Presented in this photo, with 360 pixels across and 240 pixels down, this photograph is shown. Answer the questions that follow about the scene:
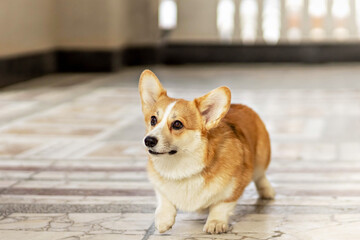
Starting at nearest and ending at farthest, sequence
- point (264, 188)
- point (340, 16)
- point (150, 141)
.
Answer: point (150, 141), point (264, 188), point (340, 16)

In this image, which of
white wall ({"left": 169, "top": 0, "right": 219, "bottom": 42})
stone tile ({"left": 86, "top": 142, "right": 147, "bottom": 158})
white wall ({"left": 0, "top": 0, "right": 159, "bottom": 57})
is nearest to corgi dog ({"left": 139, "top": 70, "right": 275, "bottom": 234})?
stone tile ({"left": 86, "top": 142, "right": 147, "bottom": 158})

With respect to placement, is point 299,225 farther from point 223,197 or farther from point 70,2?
point 70,2

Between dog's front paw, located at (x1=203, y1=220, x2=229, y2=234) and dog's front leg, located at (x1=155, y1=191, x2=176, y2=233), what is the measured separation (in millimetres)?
142

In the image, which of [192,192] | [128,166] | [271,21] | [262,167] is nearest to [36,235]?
[192,192]

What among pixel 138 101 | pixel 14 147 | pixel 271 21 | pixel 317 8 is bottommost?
pixel 138 101

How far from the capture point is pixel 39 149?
4531 mm

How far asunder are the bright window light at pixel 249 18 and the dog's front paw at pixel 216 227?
9596 mm

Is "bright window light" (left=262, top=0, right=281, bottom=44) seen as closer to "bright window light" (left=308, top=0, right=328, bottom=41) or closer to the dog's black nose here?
"bright window light" (left=308, top=0, right=328, bottom=41)

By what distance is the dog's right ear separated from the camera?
8.77 ft

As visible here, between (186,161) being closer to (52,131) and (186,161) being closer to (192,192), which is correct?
(192,192)

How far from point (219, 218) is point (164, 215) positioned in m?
0.22

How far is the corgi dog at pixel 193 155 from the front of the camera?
97.7 inches

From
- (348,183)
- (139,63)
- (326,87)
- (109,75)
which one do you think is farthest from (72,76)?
(348,183)

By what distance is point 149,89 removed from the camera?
269 centimetres
